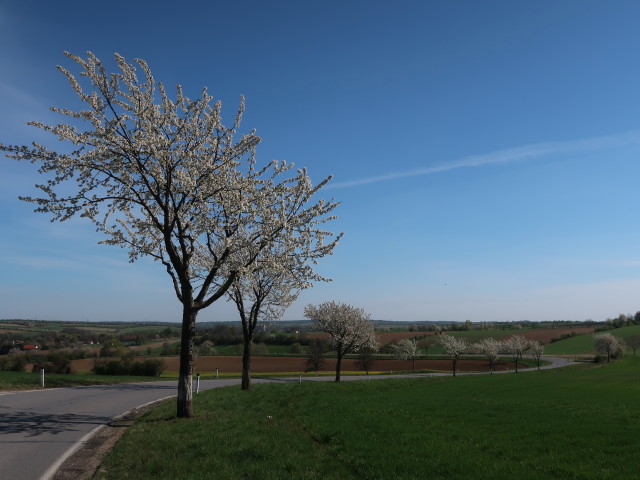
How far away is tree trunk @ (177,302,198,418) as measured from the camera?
48.0ft

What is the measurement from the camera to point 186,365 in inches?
585

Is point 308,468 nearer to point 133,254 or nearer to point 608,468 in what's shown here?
point 608,468

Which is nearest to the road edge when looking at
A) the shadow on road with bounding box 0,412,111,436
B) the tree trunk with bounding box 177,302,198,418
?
the shadow on road with bounding box 0,412,111,436

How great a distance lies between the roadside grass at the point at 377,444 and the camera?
8.45m

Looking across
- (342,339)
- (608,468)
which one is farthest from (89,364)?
(608,468)

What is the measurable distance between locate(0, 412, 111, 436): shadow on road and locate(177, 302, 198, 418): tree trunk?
254cm

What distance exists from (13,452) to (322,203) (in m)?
11.1

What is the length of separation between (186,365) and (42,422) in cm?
439

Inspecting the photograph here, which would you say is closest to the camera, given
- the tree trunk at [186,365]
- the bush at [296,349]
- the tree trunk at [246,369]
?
the tree trunk at [186,365]

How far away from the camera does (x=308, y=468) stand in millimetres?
8766

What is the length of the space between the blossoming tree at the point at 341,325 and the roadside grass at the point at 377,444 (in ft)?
92.8

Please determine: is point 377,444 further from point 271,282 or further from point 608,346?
point 608,346

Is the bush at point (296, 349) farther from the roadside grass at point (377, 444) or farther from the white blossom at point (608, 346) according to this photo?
the roadside grass at point (377, 444)

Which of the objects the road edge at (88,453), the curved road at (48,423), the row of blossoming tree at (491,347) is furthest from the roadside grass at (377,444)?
the row of blossoming tree at (491,347)
